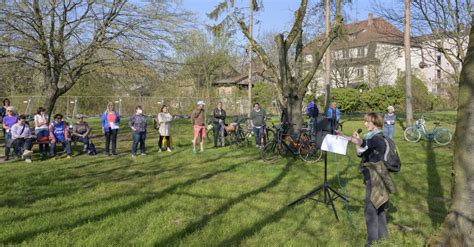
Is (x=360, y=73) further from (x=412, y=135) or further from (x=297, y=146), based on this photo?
(x=297, y=146)

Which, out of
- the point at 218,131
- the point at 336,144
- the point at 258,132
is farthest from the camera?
the point at 218,131

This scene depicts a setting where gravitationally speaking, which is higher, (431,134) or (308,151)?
(431,134)

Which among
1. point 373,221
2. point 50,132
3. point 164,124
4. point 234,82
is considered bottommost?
point 373,221

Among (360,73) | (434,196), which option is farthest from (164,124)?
(360,73)

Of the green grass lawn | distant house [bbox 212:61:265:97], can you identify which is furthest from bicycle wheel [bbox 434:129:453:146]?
distant house [bbox 212:61:265:97]

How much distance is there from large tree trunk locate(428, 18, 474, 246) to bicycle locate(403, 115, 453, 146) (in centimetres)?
1040

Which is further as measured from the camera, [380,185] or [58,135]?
[58,135]

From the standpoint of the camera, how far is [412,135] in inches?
571

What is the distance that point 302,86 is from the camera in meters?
10.9

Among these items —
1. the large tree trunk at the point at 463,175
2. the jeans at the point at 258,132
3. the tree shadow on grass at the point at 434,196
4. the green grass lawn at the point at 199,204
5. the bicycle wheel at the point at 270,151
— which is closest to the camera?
the large tree trunk at the point at 463,175

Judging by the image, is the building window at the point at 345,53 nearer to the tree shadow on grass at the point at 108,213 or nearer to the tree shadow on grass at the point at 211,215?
the tree shadow on grass at the point at 211,215

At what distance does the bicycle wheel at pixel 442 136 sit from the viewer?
43.9ft

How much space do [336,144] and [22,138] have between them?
9392mm

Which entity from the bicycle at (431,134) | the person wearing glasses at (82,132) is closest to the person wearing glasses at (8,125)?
the person wearing glasses at (82,132)
